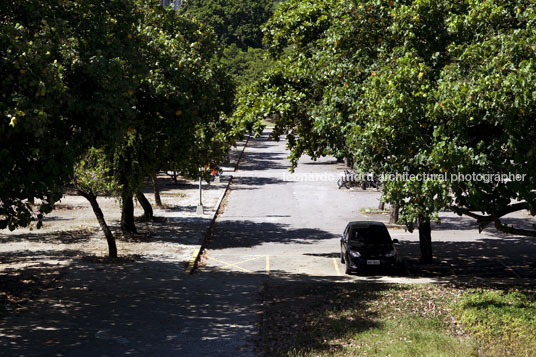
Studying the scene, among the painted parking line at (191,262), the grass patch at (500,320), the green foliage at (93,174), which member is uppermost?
the green foliage at (93,174)

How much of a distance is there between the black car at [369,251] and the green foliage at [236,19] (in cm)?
12218

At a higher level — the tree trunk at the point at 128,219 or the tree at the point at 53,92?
the tree at the point at 53,92

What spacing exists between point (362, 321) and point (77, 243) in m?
13.6

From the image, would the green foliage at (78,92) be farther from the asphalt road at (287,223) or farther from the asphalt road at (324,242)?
the asphalt road at (324,242)

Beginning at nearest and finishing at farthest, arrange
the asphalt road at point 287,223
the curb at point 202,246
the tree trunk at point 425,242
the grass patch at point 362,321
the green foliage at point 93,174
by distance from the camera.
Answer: the grass patch at point 362,321, the green foliage at point 93,174, the curb at point 202,246, the tree trunk at point 425,242, the asphalt road at point 287,223

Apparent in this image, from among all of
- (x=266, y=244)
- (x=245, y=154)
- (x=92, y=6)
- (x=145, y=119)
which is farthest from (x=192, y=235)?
(x=245, y=154)

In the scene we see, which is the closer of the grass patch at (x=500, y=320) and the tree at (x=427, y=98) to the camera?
the grass patch at (x=500, y=320)

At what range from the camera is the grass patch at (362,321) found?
10727 millimetres

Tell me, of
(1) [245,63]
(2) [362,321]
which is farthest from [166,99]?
(1) [245,63]

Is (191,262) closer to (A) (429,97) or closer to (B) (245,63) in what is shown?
(A) (429,97)

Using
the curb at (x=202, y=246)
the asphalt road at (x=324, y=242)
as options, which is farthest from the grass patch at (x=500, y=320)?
the curb at (x=202, y=246)

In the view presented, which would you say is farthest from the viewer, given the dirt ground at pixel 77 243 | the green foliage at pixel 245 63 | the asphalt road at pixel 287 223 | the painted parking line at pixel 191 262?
the green foliage at pixel 245 63

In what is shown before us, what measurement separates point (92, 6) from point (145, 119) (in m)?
4.39

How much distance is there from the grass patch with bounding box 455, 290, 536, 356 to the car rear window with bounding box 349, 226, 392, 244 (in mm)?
4993
